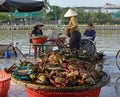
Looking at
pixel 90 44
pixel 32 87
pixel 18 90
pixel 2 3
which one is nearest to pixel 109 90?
pixel 18 90

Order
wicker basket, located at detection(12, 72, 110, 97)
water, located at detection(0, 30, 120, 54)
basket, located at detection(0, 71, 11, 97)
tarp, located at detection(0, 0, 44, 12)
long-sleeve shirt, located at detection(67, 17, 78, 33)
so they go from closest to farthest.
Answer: wicker basket, located at detection(12, 72, 110, 97) < basket, located at detection(0, 71, 11, 97) < long-sleeve shirt, located at detection(67, 17, 78, 33) < tarp, located at detection(0, 0, 44, 12) < water, located at detection(0, 30, 120, 54)

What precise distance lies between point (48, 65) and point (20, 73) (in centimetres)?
43

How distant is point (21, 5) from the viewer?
12875mm

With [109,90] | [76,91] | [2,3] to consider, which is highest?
[2,3]

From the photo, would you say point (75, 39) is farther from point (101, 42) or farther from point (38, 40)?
point (101, 42)

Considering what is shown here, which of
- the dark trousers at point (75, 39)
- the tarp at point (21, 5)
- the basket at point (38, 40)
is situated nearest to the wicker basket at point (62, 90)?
the dark trousers at point (75, 39)

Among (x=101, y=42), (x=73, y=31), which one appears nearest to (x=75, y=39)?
(x=73, y=31)

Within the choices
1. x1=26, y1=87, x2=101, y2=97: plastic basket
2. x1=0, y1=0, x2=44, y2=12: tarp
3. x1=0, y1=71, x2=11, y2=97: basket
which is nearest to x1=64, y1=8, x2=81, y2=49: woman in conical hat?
x1=0, y1=71, x2=11, y2=97: basket

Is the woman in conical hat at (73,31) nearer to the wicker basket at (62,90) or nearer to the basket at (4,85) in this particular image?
the basket at (4,85)

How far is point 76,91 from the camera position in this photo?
482 cm

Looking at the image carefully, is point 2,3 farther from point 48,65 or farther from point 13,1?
point 48,65

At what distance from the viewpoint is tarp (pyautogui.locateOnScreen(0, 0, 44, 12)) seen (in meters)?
12.2

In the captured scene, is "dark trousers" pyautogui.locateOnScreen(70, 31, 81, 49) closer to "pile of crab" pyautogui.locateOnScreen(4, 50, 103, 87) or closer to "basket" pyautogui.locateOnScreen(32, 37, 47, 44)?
"basket" pyautogui.locateOnScreen(32, 37, 47, 44)

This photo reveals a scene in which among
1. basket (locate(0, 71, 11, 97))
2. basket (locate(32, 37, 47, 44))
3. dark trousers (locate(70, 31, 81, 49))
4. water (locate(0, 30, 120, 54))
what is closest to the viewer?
basket (locate(0, 71, 11, 97))
